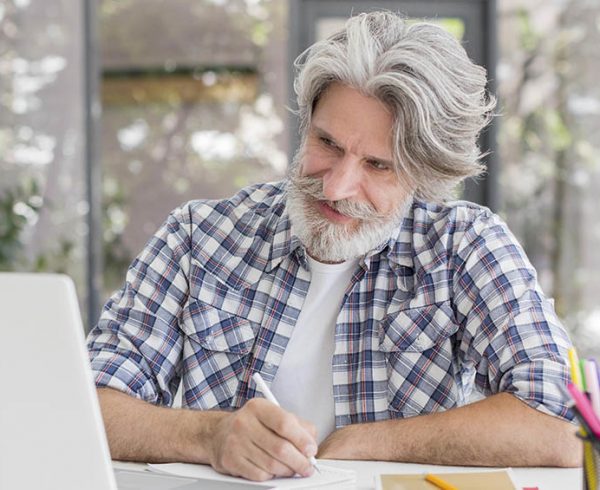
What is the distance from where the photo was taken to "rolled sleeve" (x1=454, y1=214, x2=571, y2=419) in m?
1.57

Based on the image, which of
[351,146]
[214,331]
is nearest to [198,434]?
[214,331]

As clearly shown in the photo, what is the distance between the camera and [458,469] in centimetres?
146

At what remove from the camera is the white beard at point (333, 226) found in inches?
68.9

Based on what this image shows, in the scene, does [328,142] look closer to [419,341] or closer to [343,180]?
[343,180]

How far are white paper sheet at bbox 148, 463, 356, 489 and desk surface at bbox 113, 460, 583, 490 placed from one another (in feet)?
0.08

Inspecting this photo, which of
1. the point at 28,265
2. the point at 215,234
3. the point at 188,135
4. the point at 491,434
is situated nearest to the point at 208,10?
the point at 188,135

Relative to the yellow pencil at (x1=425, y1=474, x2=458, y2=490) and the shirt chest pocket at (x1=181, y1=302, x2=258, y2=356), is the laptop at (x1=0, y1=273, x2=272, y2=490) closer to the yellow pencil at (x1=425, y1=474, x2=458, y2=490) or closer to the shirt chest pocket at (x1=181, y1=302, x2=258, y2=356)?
the yellow pencil at (x1=425, y1=474, x2=458, y2=490)

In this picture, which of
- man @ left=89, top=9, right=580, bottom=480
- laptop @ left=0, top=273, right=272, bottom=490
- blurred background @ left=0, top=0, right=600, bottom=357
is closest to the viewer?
laptop @ left=0, top=273, right=272, bottom=490

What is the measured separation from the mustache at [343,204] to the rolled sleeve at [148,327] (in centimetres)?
28

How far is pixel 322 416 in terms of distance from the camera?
5.82ft

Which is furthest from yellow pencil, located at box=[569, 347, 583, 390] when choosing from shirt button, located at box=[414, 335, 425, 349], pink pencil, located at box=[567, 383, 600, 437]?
shirt button, located at box=[414, 335, 425, 349]

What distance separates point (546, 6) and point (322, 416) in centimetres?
382

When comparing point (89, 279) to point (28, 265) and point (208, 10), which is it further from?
point (208, 10)

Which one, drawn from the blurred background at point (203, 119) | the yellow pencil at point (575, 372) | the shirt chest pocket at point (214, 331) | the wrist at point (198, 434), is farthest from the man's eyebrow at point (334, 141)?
the blurred background at point (203, 119)
